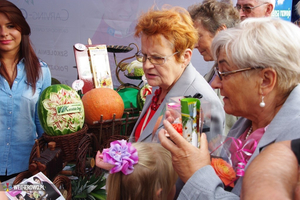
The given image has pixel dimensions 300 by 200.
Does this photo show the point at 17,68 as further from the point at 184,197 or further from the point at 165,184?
the point at 184,197

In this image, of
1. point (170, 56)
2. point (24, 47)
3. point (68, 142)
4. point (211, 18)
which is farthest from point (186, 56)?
point (24, 47)

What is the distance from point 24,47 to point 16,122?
0.76 metres

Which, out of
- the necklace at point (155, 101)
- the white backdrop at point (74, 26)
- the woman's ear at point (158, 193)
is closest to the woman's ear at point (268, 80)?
the woman's ear at point (158, 193)

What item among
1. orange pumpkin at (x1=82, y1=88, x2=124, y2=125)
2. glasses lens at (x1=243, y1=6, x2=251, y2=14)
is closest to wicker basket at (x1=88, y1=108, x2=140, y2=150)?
orange pumpkin at (x1=82, y1=88, x2=124, y2=125)

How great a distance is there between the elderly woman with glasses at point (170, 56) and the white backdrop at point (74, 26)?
8.99 feet

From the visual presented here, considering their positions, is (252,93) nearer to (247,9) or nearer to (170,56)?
(170,56)

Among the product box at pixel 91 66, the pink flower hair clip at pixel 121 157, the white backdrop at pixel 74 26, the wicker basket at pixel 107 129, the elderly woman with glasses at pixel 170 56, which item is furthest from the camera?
the white backdrop at pixel 74 26

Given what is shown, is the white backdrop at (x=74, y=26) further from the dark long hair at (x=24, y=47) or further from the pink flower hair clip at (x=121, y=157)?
the pink flower hair clip at (x=121, y=157)

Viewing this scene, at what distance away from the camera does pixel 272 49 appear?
1.24 m

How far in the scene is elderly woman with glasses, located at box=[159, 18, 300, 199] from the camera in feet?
3.89

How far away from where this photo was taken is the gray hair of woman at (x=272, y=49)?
1.25 metres

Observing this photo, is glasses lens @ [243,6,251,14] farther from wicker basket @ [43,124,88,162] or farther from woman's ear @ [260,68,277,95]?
wicker basket @ [43,124,88,162]

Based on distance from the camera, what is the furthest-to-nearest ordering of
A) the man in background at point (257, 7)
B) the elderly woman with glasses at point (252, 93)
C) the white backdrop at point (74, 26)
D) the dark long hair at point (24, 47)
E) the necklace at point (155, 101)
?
the white backdrop at point (74, 26), the man in background at point (257, 7), the dark long hair at point (24, 47), the necklace at point (155, 101), the elderly woman with glasses at point (252, 93)

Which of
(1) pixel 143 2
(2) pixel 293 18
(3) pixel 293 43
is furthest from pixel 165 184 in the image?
(2) pixel 293 18
